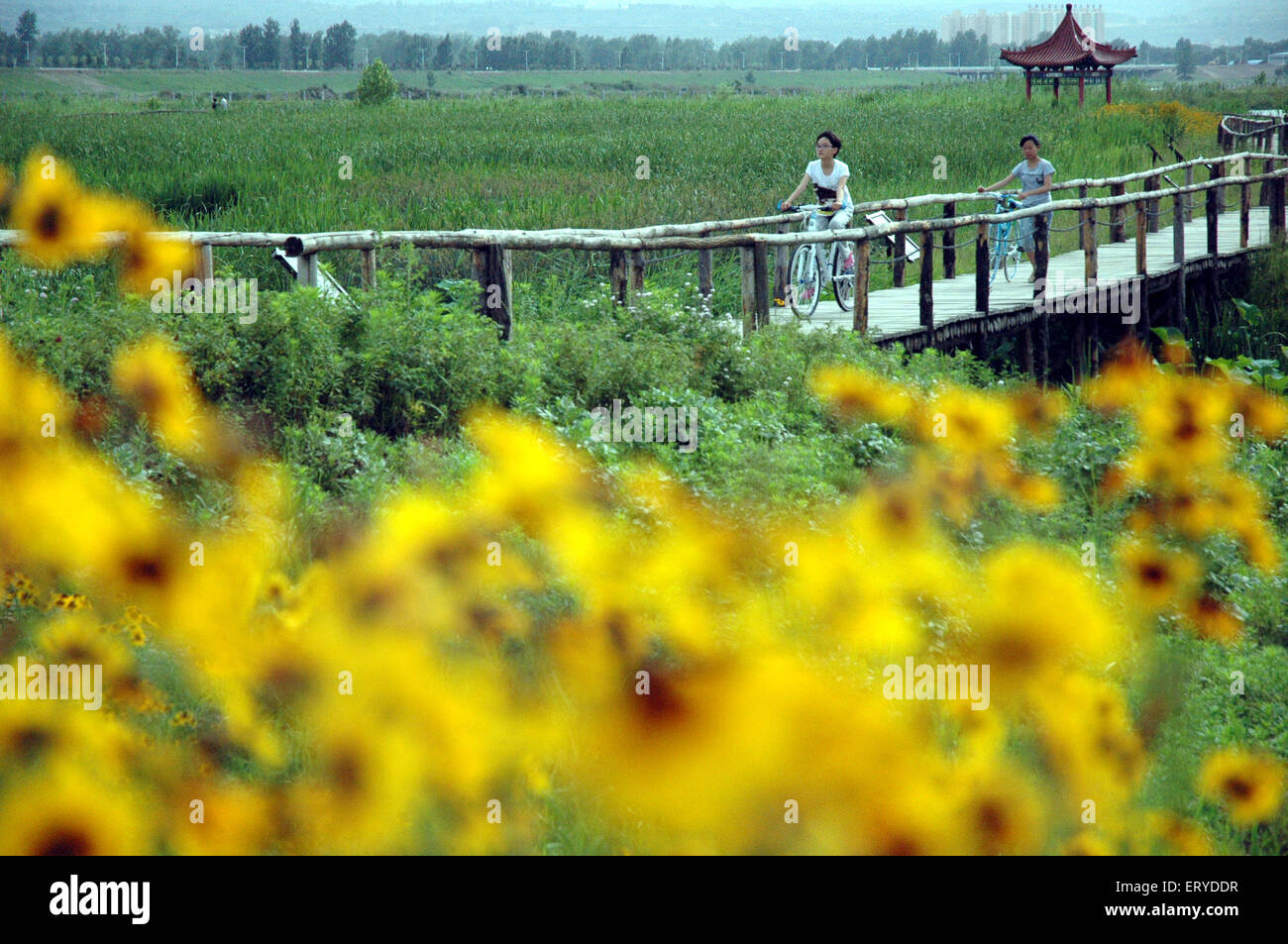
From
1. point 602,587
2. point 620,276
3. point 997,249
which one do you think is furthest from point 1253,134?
point 602,587

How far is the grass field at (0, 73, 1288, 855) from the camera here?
206cm

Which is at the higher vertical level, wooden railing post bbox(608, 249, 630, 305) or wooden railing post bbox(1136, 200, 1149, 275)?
wooden railing post bbox(1136, 200, 1149, 275)

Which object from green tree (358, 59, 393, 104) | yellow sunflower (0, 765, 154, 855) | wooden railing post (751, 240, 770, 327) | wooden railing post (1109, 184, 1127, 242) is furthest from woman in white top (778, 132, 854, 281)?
green tree (358, 59, 393, 104)

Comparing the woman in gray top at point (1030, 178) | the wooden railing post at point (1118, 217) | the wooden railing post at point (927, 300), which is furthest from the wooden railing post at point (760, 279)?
the wooden railing post at point (1118, 217)

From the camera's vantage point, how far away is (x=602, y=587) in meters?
2.57

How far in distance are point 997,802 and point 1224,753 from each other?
4.79 ft

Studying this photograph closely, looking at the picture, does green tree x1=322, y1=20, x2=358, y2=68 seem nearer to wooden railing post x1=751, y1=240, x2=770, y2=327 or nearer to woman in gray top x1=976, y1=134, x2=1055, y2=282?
woman in gray top x1=976, y1=134, x2=1055, y2=282

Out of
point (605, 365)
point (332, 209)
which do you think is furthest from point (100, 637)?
point (332, 209)

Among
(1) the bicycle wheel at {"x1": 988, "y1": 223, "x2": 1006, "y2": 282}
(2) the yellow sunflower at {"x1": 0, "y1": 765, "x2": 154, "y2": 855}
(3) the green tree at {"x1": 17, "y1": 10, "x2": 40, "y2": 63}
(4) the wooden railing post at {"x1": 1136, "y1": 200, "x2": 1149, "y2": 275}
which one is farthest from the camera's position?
(3) the green tree at {"x1": 17, "y1": 10, "x2": 40, "y2": 63}

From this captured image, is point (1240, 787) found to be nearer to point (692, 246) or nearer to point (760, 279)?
point (692, 246)

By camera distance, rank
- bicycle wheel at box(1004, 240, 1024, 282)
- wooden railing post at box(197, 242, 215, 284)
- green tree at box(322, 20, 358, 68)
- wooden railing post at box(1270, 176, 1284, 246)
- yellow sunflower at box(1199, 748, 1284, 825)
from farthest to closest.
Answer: green tree at box(322, 20, 358, 68) → wooden railing post at box(1270, 176, 1284, 246) → bicycle wheel at box(1004, 240, 1024, 282) → wooden railing post at box(197, 242, 215, 284) → yellow sunflower at box(1199, 748, 1284, 825)

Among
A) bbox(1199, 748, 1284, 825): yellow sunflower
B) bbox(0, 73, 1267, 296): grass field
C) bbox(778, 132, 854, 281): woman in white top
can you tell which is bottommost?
bbox(1199, 748, 1284, 825): yellow sunflower

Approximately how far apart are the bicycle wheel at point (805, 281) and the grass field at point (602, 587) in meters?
1.52
